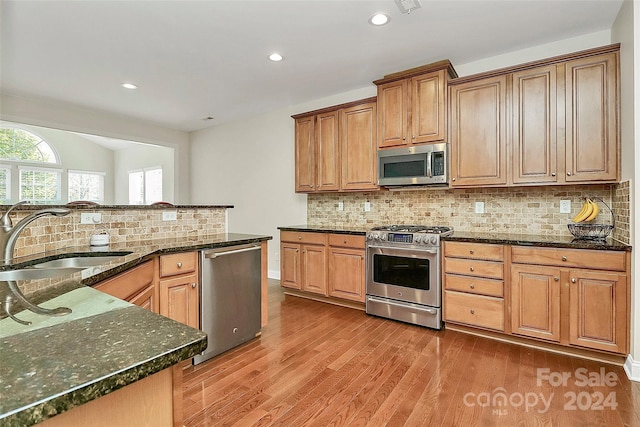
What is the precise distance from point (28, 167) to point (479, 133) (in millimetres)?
8481

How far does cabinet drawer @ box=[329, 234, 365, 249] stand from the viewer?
350cm

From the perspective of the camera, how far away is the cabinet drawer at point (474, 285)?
2.70 metres

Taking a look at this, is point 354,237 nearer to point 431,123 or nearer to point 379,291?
point 379,291

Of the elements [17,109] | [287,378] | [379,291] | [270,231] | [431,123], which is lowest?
[287,378]

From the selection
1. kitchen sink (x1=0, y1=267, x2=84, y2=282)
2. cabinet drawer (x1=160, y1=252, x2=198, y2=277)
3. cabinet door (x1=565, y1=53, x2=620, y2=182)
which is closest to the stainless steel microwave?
cabinet door (x1=565, y1=53, x2=620, y2=182)

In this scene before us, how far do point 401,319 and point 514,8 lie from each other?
282 centimetres

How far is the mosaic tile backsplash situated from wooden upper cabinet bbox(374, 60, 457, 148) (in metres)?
2.01

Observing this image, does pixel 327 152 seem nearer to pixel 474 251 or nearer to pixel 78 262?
pixel 474 251

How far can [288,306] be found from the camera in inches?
146

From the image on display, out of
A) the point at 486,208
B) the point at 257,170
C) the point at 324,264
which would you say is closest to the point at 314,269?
the point at 324,264

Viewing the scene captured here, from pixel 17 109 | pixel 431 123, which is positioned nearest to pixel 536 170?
pixel 431 123

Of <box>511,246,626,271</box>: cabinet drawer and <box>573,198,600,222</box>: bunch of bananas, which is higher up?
<box>573,198,600,222</box>: bunch of bananas

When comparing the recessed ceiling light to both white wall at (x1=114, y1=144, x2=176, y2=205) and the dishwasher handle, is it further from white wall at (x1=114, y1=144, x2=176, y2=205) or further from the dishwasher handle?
white wall at (x1=114, y1=144, x2=176, y2=205)

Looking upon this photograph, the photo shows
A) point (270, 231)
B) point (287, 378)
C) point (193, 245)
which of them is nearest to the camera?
point (287, 378)
